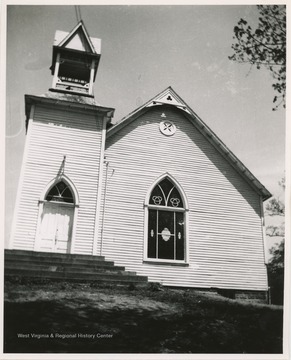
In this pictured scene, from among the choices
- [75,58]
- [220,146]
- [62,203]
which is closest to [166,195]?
[220,146]

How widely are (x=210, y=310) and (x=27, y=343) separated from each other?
11.7 feet

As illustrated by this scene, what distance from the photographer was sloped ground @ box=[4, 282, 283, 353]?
601 centimetres

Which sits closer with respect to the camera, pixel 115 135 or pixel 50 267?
pixel 50 267

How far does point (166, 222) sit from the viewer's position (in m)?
11.2

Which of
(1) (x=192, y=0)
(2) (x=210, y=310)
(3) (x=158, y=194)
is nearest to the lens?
(2) (x=210, y=310)

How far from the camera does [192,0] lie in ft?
27.7

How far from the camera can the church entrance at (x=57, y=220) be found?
390 inches

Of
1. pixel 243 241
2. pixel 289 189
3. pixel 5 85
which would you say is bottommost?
pixel 243 241

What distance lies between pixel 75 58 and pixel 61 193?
4.86 metres

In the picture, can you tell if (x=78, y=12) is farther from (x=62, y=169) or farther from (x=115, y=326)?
(x=115, y=326)

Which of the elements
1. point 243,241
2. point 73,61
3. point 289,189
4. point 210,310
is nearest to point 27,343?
point 210,310

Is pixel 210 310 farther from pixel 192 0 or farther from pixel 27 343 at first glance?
pixel 192 0

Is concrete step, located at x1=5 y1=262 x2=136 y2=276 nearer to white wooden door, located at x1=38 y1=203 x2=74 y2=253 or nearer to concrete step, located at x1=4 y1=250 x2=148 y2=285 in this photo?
concrete step, located at x1=4 y1=250 x2=148 y2=285

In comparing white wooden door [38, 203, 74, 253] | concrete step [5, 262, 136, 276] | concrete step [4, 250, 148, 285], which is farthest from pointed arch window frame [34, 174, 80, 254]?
concrete step [5, 262, 136, 276]
